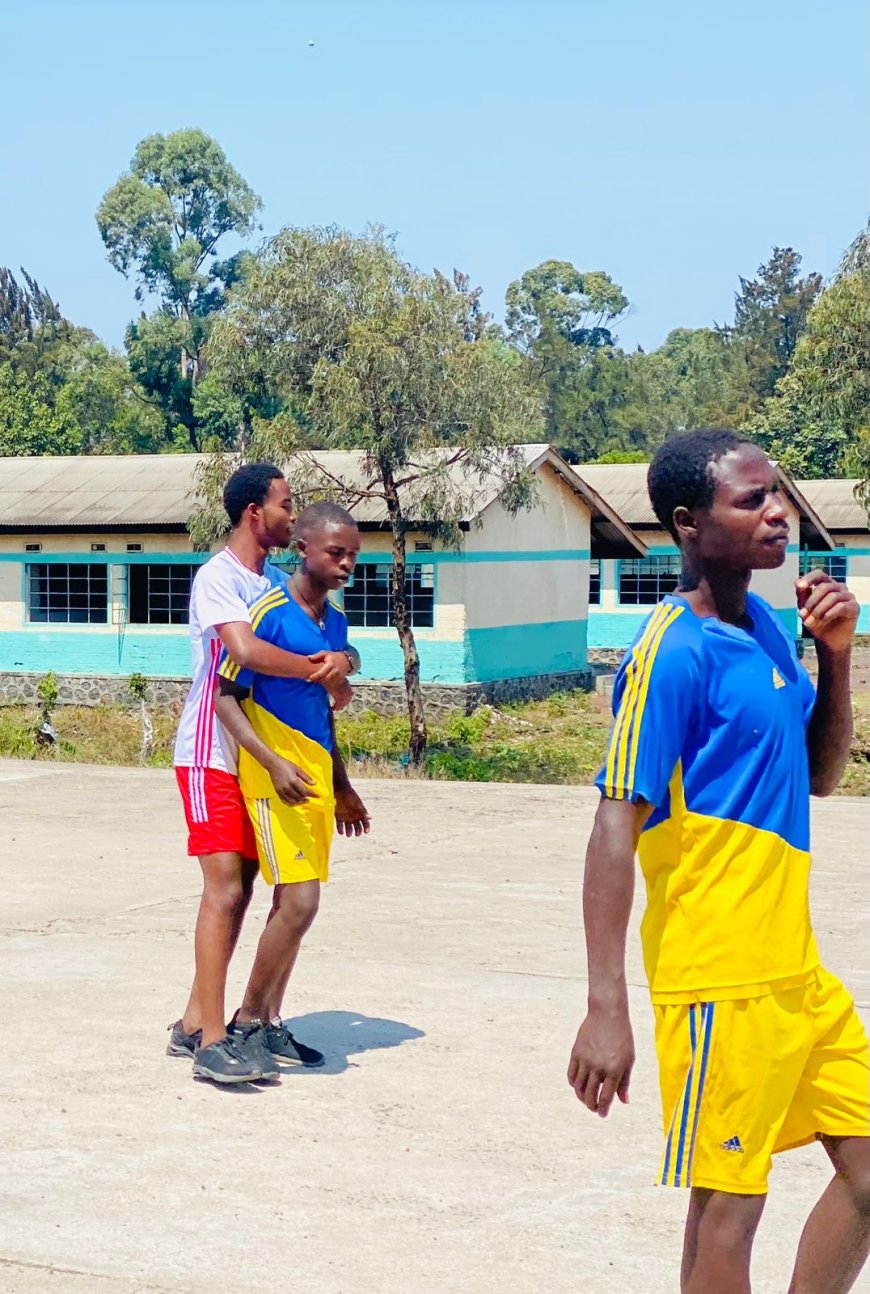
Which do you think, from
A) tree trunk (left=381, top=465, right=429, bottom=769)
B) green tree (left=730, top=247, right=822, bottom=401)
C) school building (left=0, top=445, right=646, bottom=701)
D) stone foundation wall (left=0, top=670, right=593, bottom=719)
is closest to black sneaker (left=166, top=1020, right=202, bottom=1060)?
tree trunk (left=381, top=465, right=429, bottom=769)

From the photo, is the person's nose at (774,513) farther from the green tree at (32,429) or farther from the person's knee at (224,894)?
the green tree at (32,429)

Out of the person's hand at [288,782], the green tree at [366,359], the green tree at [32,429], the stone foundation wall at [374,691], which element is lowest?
the stone foundation wall at [374,691]

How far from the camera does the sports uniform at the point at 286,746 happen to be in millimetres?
5836

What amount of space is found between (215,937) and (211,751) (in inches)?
24.7

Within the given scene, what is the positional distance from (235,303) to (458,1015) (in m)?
16.0

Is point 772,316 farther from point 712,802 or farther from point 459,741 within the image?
point 712,802

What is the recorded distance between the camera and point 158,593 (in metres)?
29.9

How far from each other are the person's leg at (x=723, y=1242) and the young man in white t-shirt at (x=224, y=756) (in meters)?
2.69

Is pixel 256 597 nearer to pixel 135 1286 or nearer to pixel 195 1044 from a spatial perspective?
pixel 195 1044

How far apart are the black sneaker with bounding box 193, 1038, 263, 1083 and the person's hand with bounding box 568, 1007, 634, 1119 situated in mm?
2695

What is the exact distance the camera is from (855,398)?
21078 mm

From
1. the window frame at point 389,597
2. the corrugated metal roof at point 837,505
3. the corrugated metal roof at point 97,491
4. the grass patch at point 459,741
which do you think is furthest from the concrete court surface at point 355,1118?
the corrugated metal roof at point 837,505

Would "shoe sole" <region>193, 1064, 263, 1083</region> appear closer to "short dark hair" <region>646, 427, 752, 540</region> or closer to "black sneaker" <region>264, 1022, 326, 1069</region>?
"black sneaker" <region>264, 1022, 326, 1069</region>

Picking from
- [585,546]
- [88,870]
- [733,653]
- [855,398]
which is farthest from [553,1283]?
[585,546]
